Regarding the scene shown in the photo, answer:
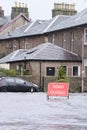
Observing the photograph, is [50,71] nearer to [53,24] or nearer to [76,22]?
[76,22]

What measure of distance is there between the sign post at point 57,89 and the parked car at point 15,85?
1447cm

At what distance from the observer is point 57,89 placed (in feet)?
129

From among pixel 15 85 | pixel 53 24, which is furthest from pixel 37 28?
pixel 15 85

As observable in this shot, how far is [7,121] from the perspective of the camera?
20.9 m

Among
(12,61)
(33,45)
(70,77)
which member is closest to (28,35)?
(33,45)

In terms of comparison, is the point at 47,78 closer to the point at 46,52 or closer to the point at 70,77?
the point at 70,77

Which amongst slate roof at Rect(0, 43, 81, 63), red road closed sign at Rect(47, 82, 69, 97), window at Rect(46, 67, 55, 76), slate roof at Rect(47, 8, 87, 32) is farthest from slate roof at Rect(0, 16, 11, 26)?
red road closed sign at Rect(47, 82, 69, 97)

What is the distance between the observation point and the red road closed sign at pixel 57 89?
38966 mm

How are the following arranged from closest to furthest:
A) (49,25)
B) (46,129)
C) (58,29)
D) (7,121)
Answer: (46,129) → (7,121) → (58,29) → (49,25)

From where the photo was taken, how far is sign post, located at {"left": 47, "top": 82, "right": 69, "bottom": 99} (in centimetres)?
3894

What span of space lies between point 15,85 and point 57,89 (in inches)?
598

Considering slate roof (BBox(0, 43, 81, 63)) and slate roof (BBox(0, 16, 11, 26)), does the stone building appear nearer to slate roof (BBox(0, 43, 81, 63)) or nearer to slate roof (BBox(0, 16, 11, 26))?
slate roof (BBox(0, 43, 81, 63))

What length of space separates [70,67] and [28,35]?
15.8 metres

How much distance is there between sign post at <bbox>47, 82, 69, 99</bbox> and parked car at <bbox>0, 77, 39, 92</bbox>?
570 inches
